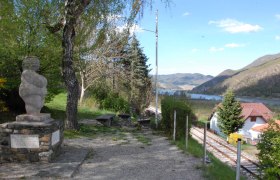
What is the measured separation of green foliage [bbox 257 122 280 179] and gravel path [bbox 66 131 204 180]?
162 centimetres

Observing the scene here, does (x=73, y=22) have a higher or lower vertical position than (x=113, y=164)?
higher

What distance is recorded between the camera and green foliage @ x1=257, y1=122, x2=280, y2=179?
27.2ft

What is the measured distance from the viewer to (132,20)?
14.8m

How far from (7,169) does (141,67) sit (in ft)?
94.1

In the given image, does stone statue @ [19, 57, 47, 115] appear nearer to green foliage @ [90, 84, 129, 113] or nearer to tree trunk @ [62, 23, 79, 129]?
tree trunk @ [62, 23, 79, 129]

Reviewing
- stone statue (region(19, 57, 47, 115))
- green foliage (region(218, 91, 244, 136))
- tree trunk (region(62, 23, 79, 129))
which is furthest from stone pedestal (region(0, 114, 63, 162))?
green foliage (region(218, 91, 244, 136))

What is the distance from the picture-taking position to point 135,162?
31.9 feet

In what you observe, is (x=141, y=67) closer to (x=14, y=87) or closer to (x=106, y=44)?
(x=106, y=44)

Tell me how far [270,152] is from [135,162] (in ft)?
11.5

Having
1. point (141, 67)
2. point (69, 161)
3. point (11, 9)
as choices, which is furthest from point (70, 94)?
point (141, 67)

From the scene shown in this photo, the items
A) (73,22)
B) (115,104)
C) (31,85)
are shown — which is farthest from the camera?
(115,104)

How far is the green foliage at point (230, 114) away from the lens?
47.1m

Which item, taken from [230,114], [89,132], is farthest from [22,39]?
[230,114]

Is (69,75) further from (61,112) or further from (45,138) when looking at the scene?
(61,112)
